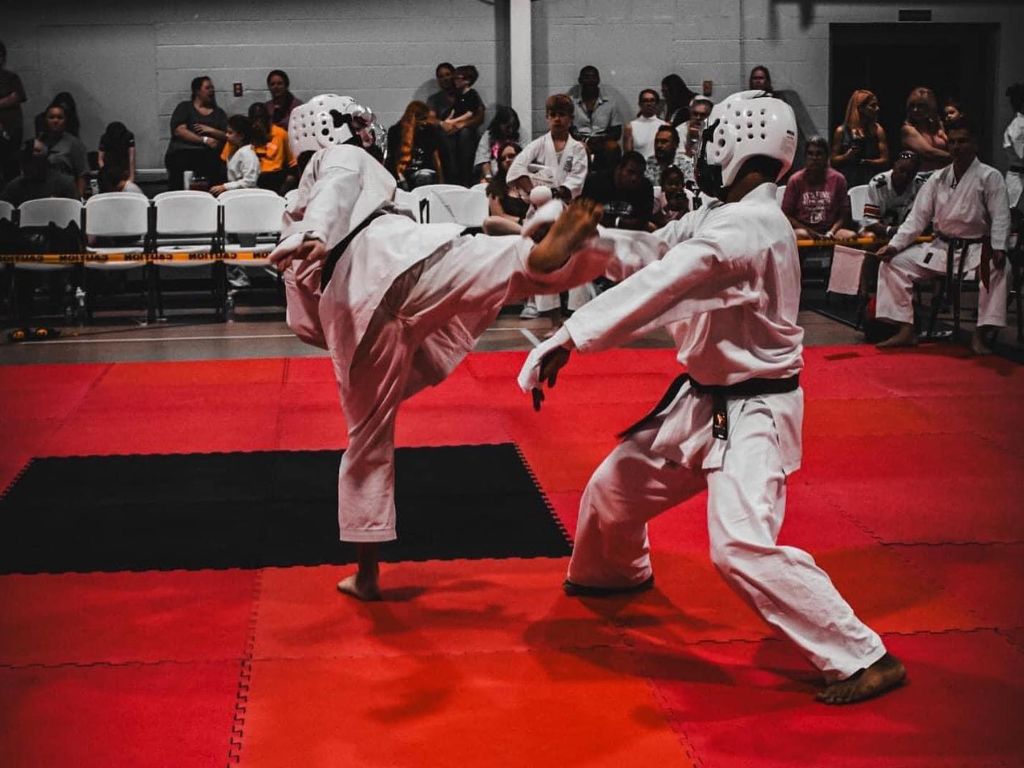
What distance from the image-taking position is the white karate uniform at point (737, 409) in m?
3.49

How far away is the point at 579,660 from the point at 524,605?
1.74 ft

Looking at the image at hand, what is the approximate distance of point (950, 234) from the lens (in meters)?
9.36

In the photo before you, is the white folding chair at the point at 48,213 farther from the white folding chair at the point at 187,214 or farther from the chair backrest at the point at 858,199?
the chair backrest at the point at 858,199

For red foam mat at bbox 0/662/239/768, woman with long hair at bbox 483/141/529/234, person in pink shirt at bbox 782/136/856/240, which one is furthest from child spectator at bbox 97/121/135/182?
red foam mat at bbox 0/662/239/768

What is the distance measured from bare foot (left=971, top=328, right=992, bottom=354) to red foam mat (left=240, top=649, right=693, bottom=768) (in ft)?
20.4

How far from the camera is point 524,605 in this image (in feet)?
14.3

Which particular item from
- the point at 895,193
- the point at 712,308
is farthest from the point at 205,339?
the point at 712,308

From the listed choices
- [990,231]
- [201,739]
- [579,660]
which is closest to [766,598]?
[579,660]

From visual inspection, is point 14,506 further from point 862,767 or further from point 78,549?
point 862,767

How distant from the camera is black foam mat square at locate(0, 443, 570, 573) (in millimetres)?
4918

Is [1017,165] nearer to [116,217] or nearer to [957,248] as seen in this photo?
[957,248]

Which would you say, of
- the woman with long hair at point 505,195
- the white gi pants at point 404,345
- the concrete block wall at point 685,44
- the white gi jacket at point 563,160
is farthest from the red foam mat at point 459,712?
the concrete block wall at point 685,44

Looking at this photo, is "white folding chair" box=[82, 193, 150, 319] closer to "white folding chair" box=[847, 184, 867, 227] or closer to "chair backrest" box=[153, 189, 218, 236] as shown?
"chair backrest" box=[153, 189, 218, 236]

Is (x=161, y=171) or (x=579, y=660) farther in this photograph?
(x=161, y=171)
